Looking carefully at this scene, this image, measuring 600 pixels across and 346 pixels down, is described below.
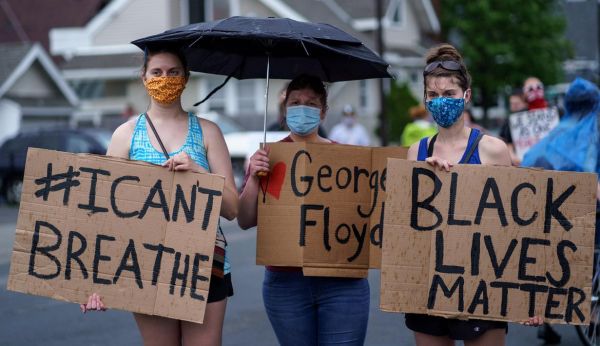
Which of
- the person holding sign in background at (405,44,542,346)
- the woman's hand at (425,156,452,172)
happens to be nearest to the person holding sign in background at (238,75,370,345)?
the person holding sign in background at (405,44,542,346)

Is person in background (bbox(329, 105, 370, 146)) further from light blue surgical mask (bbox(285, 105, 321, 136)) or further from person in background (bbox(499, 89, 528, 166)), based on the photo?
light blue surgical mask (bbox(285, 105, 321, 136))

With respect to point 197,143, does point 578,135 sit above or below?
above

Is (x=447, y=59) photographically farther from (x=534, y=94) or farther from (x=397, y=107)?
(x=397, y=107)

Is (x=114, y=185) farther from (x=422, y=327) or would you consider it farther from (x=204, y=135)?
(x=422, y=327)

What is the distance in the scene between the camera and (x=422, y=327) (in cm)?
436

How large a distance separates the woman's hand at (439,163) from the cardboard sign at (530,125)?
602 cm

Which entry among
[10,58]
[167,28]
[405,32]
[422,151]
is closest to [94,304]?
[422,151]

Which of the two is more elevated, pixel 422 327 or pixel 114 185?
pixel 114 185

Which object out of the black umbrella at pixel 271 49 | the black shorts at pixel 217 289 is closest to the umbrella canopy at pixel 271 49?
the black umbrella at pixel 271 49

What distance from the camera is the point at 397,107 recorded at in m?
36.4

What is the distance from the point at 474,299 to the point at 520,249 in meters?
0.29

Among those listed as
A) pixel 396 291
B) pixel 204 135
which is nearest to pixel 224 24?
pixel 204 135

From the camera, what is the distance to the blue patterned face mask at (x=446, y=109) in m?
4.35

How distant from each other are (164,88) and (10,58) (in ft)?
104
